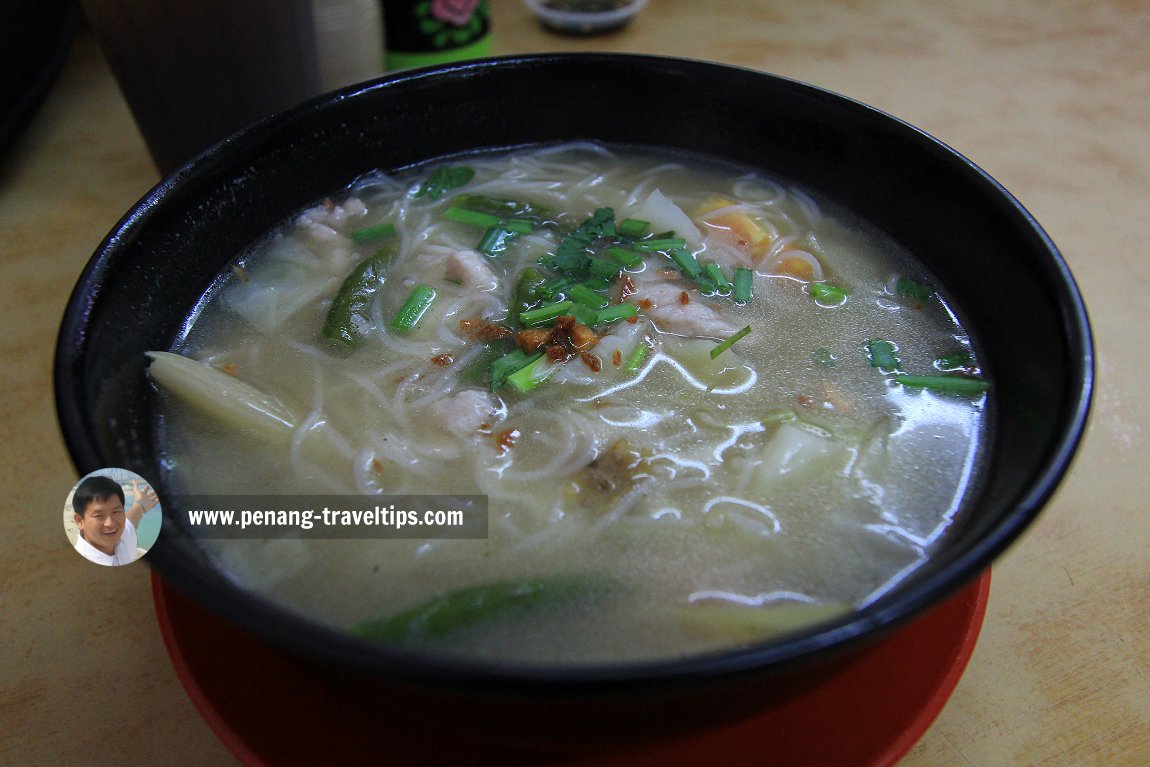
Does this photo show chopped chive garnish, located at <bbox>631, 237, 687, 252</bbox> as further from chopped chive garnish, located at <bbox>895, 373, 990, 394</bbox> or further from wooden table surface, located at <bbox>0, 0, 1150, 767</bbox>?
wooden table surface, located at <bbox>0, 0, 1150, 767</bbox>

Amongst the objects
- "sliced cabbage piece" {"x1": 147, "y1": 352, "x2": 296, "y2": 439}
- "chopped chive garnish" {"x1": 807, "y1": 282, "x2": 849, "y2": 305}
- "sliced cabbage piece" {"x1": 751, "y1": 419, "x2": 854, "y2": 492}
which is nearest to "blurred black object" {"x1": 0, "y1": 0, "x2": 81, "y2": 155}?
"sliced cabbage piece" {"x1": 147, "y1": 352, "x2": 296, "y2": 439}

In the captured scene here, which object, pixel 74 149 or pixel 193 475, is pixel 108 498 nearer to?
pixel 193 475

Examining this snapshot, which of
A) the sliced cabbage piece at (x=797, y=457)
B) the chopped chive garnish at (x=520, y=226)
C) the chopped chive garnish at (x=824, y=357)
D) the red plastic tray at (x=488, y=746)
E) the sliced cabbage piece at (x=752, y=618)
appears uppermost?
the chopped chive garnish at (x=520, y=226)

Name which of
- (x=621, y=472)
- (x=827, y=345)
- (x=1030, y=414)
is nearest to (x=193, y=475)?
(x=621, y=472)

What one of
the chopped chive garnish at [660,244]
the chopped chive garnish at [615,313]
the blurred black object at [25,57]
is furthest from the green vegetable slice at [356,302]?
the blurred black object at [25,57]

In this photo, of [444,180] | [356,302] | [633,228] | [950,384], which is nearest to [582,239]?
[633,228]

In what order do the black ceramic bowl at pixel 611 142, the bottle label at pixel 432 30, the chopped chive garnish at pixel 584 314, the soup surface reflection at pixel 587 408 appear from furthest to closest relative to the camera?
the bottle label at pixel 432 30
the chopped chive garnish at pixel 584 314
the soup surface reflection at pixel 587 408
the black ceramic bowl at pixel 611 142

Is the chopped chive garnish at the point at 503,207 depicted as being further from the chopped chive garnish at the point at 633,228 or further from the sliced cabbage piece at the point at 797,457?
the sliced cabbage piece at the point at 797,457
